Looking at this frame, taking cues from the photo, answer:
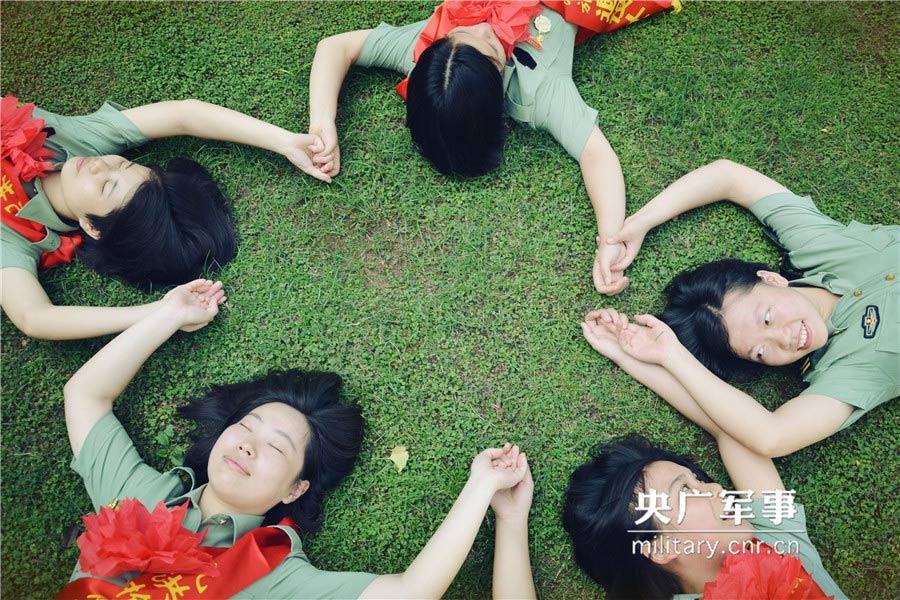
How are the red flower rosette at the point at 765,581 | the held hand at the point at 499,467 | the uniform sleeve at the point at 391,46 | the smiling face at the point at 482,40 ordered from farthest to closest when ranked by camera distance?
the uniform sleeve at the point at 391,46 < the smiling face at the point at 482,40 < the held hand at the point at 499,467 < the red flower rosette at the point at 765,581

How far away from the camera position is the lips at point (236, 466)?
8.79ft

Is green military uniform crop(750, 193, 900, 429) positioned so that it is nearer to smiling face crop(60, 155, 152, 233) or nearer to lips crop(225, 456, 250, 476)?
lips crop(225, 456, 250, 476)

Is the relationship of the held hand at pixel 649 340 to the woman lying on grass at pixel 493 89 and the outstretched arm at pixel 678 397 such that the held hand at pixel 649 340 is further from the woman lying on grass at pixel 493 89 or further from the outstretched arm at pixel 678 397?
the woman lying on grass at pixel 493 89

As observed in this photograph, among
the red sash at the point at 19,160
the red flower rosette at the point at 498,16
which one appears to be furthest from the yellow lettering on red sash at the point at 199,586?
the red flower rosette at the point at 498,16

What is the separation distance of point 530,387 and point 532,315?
1.23 feet

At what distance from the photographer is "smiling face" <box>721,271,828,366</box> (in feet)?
9.23

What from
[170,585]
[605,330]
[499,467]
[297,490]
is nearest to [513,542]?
[499,467]

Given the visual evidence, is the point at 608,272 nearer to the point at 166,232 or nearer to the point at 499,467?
the point at 499,467

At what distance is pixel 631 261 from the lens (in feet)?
10.7

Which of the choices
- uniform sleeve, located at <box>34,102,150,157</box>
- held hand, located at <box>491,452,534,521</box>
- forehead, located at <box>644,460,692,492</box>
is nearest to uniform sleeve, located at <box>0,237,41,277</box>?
uniform sleeve, located at <box>34,102,150,157</box>

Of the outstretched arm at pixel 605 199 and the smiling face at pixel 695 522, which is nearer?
the smiling face at pixel 695 522

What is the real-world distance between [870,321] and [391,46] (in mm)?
2727

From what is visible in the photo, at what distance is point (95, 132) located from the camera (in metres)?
3.28

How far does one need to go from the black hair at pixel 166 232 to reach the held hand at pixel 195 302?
111 mm
